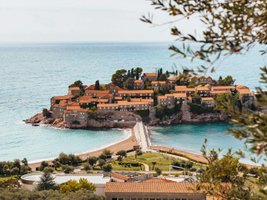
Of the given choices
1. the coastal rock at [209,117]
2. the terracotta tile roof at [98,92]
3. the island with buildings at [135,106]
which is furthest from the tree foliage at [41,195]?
the terracotta tile roof at [98,92]

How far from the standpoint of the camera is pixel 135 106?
171 ft

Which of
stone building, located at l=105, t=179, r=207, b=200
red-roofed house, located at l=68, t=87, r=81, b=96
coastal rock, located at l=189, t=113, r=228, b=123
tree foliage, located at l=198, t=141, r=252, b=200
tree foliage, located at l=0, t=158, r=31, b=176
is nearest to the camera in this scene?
tree foliage, located at l=198, t=141, r=252, b=200

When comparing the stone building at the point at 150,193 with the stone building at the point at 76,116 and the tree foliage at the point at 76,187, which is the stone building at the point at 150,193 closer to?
the tree foliage at the point at 76,187

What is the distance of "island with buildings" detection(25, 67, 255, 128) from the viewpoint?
50844mm

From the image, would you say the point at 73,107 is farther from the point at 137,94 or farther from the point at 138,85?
the point at 138,85

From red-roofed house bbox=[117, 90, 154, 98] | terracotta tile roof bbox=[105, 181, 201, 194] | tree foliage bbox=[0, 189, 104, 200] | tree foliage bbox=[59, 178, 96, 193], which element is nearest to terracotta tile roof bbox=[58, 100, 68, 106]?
red-roofed house bbox=[117, 90, 154, 98]

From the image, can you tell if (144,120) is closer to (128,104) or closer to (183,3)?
(128,104)

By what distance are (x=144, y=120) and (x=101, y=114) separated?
4436mm

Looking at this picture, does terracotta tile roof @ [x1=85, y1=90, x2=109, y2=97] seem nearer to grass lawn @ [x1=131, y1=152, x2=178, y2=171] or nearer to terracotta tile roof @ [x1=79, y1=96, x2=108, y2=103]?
terracotta tile roof @ [x1=79, y1=96, x2=108, y2=103]

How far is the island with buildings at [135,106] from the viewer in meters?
50.8

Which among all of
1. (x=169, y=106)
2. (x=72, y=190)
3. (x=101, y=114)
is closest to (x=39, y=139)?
(x=101, y=114)

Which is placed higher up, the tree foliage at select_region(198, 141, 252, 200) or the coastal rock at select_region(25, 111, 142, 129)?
the tree foliage at select_region(198, 141, 252, 200)

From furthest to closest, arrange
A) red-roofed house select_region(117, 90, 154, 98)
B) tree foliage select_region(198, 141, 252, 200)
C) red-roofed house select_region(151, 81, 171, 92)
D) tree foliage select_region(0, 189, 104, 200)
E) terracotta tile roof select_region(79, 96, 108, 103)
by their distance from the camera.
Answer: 1. red-roofed house select_region(151, 81, 171, 92)
2. red-roofed house select_region(117, 90, 154, 98)
3. terracotta tile roof select_region(79, 96, 108, 103)
4. tree foliage select_region(0, 189, 104, 200)
5. tree foliage select_region(198, 141, 252, 200)

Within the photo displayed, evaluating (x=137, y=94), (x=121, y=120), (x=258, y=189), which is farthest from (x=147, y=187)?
(x=137, y=94)
